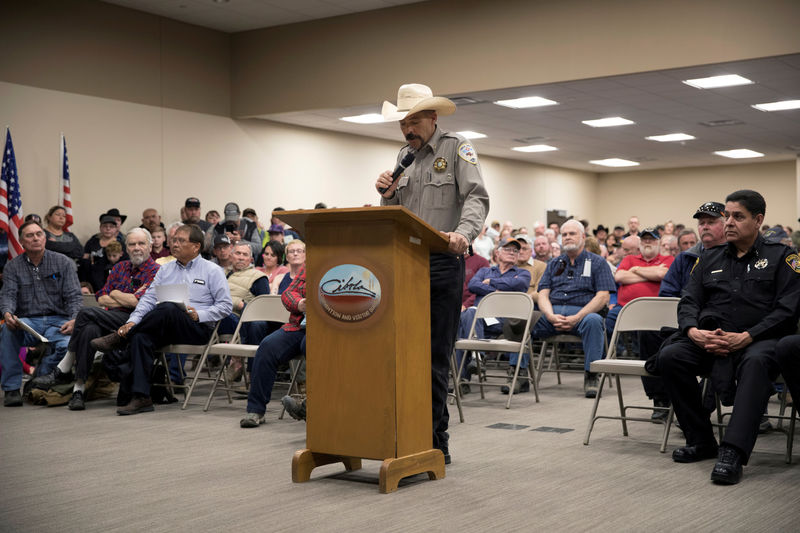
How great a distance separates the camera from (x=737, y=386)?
13.2ft

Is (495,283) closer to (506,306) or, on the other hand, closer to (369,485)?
(506,306)

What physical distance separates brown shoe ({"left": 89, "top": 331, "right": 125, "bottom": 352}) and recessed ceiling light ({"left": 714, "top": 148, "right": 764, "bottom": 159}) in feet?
53.4

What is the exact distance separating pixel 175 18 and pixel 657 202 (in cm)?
1541

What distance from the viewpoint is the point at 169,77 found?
12.6m

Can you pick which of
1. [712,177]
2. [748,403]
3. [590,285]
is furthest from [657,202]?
[748,403]

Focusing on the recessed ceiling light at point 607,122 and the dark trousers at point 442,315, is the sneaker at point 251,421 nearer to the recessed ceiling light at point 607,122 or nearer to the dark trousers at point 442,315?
the dark trousers at point 442,315

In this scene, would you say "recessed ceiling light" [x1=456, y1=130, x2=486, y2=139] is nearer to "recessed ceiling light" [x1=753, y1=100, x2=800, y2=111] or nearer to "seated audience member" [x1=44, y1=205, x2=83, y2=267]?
"recessed ceiling light" [x1=753, y1=100, x2=800, y2=111]

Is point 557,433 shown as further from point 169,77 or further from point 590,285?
point 169,77

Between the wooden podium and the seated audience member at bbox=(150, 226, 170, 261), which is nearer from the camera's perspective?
the wooden podium

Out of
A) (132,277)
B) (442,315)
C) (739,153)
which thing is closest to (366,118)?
(132,277)

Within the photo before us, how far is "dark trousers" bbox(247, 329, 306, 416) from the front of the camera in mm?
5527

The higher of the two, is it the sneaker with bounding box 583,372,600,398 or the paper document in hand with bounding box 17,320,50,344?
the paper document in hand with bounding box 17,320,50,344

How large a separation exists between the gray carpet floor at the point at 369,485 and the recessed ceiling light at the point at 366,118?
9.06 meters


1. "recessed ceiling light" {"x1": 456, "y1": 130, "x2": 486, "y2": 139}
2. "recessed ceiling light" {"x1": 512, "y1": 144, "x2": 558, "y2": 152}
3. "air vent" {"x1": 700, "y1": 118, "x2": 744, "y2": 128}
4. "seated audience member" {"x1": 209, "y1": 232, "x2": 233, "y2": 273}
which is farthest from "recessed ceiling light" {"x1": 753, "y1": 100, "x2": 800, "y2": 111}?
"seated audience member" {"x1": 209, "y1": 232, "x2": 233, "y2": 273}
